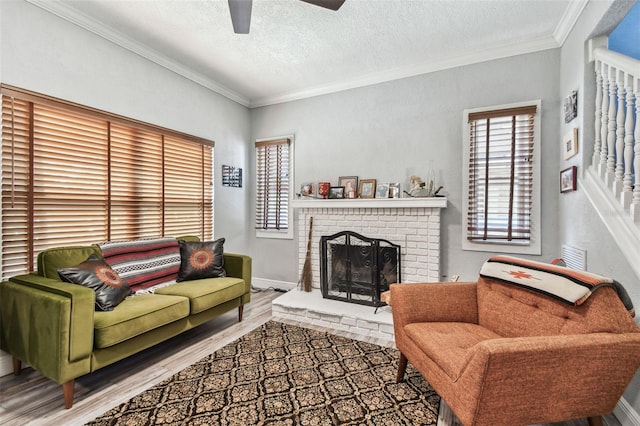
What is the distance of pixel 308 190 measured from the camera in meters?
4.06

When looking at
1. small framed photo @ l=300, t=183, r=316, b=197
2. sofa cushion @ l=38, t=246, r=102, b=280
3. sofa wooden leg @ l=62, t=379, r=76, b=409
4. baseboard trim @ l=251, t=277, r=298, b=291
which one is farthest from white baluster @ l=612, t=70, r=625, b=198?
sofa cushion @ l=38, t=246, r=102, b=280

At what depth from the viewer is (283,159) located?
437cm

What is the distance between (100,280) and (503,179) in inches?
147

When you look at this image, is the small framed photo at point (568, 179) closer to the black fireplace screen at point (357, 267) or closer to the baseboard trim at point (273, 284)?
the black fireplace screen at point (357, 267)

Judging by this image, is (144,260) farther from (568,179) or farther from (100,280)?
(568,179)

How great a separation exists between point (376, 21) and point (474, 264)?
2.62 meters

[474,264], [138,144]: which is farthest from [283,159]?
[474,264]

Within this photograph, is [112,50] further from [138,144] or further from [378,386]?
[378,386]

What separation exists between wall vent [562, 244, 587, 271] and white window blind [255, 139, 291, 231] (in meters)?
3.17

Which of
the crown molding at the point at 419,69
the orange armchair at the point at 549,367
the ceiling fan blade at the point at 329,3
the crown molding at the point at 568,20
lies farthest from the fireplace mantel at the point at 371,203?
the ceiling fan blade at the point at 329,3

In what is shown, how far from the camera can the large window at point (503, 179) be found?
298cm

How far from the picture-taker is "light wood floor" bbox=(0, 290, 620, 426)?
174 cm

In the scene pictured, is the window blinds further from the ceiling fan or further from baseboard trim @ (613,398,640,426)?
the ceiling fan

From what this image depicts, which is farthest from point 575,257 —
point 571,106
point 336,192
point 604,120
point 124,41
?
point 124,41
